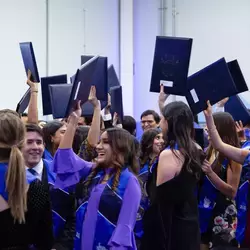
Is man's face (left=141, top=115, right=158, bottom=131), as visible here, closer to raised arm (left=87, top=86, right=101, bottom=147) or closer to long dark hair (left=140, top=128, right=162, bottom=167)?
long dark hair (left=140, top=128, right=162, bottom=167)

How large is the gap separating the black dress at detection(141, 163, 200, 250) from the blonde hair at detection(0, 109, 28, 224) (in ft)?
2.89

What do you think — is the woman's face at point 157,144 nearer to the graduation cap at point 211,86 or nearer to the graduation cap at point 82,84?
the graduation cap at point 211,86

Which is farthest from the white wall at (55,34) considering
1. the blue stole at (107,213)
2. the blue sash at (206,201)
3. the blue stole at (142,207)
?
the blue stole at (107,213)

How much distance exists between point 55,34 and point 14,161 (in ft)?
20.0

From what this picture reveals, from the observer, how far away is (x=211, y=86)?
10.3 ft

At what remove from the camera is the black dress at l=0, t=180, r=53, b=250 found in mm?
2111

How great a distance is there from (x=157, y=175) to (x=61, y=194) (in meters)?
0.67

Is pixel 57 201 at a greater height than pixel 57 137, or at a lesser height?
lesser

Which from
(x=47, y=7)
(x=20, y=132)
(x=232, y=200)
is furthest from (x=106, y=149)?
(x=47, y=7)

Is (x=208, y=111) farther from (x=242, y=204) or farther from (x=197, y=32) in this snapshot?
(x=197, y=32)

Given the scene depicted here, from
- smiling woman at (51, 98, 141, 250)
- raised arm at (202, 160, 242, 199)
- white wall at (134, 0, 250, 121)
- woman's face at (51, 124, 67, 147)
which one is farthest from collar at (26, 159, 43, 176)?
white wall at (134, 0, 250, 121)

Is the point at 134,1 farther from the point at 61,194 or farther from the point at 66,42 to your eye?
the point at 61,194

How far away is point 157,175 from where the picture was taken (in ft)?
9.18

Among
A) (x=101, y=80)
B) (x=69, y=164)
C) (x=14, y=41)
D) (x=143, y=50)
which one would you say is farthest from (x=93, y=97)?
(x=143, y=50)
